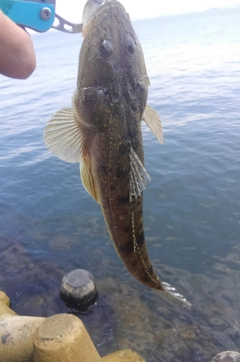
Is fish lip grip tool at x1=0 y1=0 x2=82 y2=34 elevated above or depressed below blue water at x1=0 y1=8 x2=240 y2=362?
above

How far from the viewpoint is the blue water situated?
20.9ft

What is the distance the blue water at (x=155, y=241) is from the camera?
6.36m

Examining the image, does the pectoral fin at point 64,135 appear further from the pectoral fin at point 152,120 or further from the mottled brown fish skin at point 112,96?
the pectoral fin at point 152,120

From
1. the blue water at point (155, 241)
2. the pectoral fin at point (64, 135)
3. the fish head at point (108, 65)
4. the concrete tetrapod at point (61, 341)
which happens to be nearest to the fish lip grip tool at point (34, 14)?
the fish head at point (108, 65)

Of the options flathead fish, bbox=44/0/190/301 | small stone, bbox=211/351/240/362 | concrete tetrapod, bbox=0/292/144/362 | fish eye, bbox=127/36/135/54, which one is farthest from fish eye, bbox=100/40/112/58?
small stone, bbox=211/351/240/362

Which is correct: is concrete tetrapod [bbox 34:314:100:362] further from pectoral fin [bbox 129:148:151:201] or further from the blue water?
pectoral fin [bbox 129:148:151:201]

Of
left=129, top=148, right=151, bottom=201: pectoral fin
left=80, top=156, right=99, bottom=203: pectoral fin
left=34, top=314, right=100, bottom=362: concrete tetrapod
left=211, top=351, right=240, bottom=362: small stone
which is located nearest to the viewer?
A: left=129, top=148, right=151, bottom=201: pectoral fin

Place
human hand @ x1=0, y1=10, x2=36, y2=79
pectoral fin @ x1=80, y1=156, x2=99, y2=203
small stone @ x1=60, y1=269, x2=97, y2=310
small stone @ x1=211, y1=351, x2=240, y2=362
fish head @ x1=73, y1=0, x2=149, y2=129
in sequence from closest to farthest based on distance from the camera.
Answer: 1. human hand @ x1=0, y1=10, x2=36, y2=79
2. fish head @ x1=73, y1=0, x2=149, y2=129
3. pectoral fin @ x1=80, y1=156, x2=99, y2=203
4. small stone @ x1=211, y1=351, x2=240, y2=362
5. small stone @ x1=60, y1=269, x2=97, y2=310

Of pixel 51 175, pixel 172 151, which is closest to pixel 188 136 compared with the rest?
pixel 172 151

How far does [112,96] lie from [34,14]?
3.27 ft

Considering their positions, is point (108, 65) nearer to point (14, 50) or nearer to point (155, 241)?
point (14, 50)

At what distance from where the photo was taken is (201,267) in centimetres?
770

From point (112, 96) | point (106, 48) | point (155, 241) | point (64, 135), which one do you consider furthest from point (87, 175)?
point (155, 241)

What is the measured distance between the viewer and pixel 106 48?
100 inches
